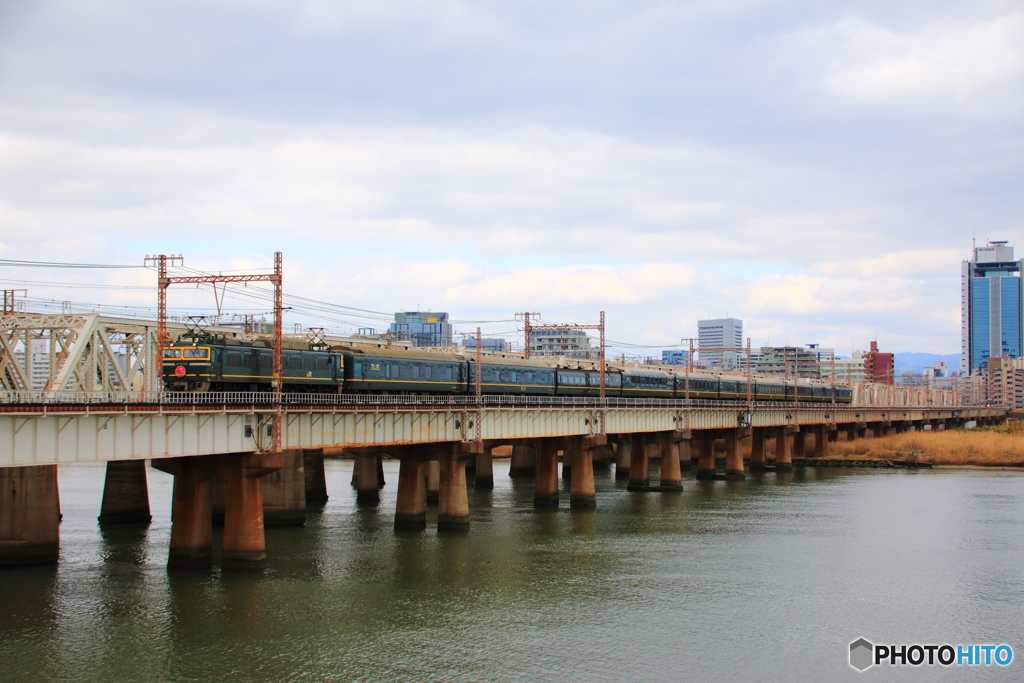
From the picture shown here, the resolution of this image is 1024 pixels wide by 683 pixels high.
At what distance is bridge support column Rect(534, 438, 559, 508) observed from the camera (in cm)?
7925

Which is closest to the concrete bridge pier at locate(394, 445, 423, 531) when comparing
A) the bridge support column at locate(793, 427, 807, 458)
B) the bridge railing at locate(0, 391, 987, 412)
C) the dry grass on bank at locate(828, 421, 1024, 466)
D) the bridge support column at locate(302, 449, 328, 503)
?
the bridge railing at locate(0, 391, 987, 412)

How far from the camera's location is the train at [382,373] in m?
54.9

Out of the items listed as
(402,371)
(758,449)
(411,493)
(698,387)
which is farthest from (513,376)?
(758,449)

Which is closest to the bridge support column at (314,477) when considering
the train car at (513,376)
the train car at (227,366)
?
the train car at (513,376)

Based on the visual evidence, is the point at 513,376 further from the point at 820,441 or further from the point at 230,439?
the point at 820,441

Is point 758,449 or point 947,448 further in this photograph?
point 947,448

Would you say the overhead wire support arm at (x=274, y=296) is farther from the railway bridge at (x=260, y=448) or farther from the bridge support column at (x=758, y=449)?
the bridge support column at (x=758, y=449)

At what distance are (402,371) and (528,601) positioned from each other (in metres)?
26.9

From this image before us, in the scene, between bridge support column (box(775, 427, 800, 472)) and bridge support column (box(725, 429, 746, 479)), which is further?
bridge support column (box(775, 427, 800, 472))

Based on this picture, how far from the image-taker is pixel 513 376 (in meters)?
→ 81.5

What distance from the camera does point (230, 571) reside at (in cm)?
4931

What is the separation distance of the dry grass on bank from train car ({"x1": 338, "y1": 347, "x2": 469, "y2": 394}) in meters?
79.1

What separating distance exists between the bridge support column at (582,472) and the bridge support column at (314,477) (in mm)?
20711

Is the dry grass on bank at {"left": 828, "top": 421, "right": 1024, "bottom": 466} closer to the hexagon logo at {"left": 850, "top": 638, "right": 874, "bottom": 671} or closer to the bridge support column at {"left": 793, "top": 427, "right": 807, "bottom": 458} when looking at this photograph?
the bridge support column at {"left": 793, "top": 427, "right": 807, "bottom": 458}
